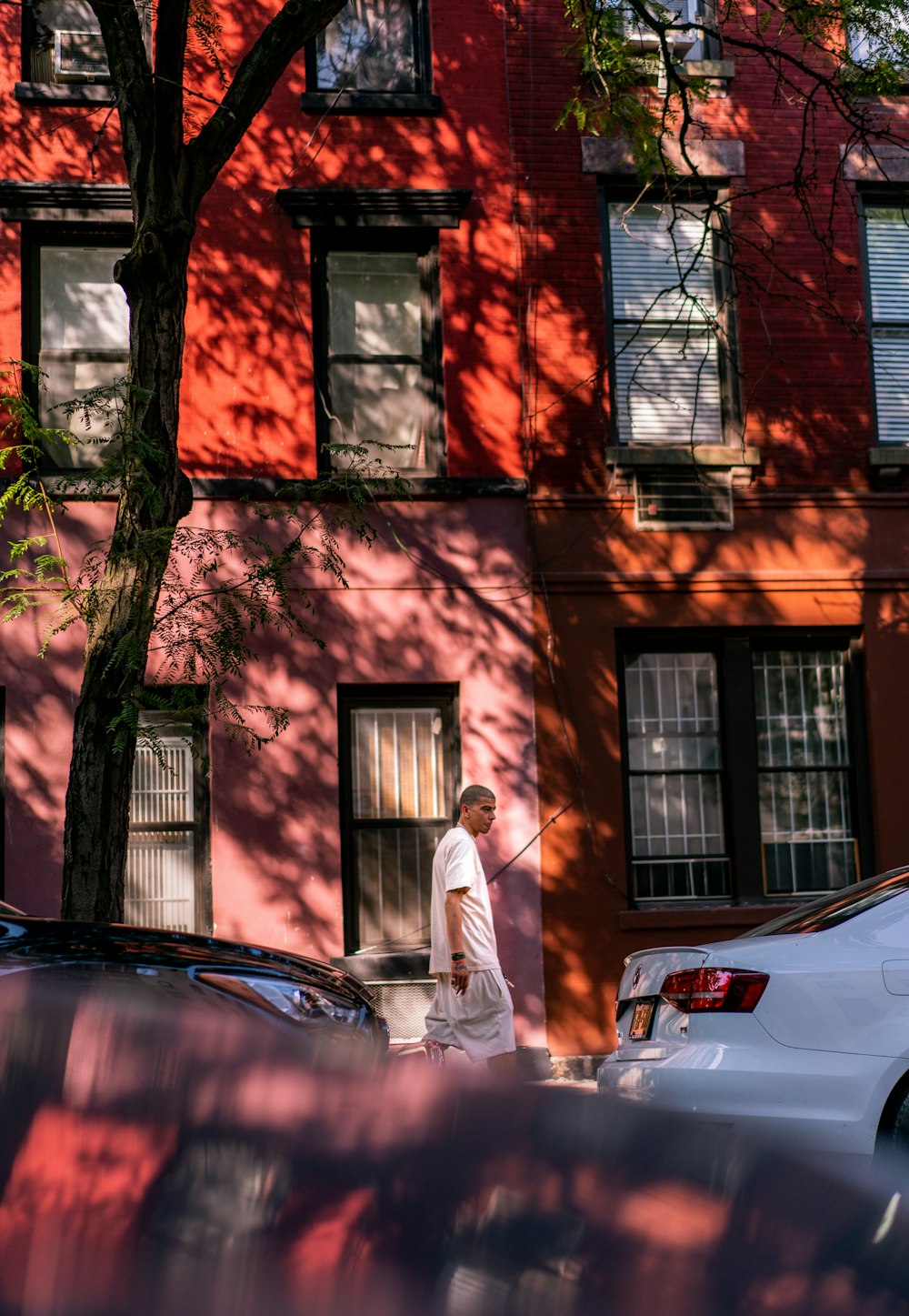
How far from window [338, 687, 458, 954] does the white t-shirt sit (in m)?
3.00

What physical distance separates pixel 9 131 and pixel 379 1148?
1168 centimetres

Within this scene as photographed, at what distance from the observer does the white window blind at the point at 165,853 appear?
35.8ft

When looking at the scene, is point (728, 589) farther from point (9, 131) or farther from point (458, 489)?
point (9, 131)

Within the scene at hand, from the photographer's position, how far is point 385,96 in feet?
38.0

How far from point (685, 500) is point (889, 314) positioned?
2.57m

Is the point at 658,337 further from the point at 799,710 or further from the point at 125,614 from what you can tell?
the point at 125,614

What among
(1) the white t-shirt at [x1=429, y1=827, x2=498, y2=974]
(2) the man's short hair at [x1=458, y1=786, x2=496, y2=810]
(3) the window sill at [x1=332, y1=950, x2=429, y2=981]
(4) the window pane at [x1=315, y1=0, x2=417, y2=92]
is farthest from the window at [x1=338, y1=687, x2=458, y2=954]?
(4) the window pane at [x1=315, y1=0, x2=417, y2=92]

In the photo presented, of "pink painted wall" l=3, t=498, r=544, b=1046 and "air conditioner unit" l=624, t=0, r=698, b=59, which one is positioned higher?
"air conditioner unit" l=624, t=0, r=698, b=59

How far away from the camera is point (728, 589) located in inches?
456

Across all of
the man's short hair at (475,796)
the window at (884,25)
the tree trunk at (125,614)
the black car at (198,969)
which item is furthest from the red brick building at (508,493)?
the black car at (198,969)

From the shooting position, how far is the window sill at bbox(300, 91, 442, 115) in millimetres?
11516

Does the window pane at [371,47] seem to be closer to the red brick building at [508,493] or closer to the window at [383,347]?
the red brick building at [508,493]

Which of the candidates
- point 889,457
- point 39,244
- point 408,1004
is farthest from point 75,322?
point 889,457

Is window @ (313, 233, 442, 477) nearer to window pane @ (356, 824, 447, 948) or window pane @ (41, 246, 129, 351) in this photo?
window pane @ (41, 246, 129, 351)
